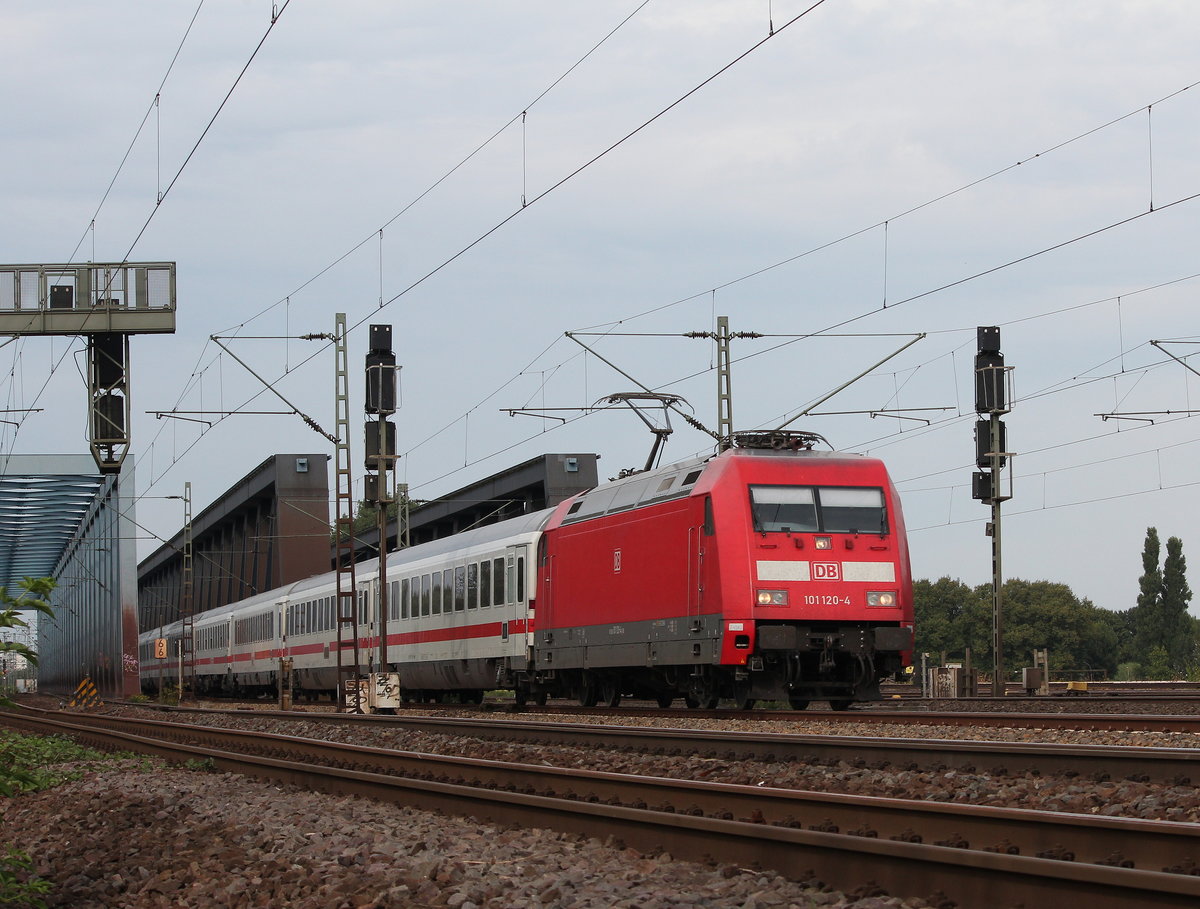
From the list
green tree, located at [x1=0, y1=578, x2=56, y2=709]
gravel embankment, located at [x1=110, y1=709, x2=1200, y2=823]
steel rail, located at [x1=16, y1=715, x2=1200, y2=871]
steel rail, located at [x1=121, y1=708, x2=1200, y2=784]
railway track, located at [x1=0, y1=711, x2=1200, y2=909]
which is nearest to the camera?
railway track, located at [x1=0, y1=711, x2=1200, y2=909]

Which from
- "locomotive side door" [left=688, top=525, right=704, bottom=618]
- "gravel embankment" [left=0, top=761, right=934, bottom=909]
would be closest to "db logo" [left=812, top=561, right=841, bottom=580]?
"locomotive side door" [left=688, top=525, right=704, bottom=618]

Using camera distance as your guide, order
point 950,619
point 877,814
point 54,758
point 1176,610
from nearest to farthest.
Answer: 1. point 877,814
2. point 54,758
3. point 1176,610
4. point 950,619

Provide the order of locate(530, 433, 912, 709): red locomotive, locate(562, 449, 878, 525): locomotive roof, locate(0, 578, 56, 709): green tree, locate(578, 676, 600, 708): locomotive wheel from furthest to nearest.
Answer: locate(578, 676, 600, 708): locomotive wheel < locate(562, 449, 878, 525): locomotive roof < locate(530, 433, 912, 709): red locomotive < locate(0, 578, 56, 709): green tree

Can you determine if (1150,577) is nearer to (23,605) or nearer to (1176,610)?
(1176,610)

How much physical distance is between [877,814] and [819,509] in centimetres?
1180

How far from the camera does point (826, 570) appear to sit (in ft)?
67.2

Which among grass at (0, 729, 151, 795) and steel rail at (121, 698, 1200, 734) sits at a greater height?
steel rail at (121, 698, 1200, 734)

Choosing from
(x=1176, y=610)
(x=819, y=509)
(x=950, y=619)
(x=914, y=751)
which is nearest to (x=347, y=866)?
(x=914, y=751)

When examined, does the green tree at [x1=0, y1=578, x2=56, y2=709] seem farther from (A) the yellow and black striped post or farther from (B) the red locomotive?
(A) the yellow and black striped post

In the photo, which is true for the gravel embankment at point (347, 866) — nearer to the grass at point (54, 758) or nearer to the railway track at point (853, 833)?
the railway track at point (853, 833)

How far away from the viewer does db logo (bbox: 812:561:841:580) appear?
2042 centimetres

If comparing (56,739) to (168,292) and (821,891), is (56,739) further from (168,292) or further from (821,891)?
(821,891)

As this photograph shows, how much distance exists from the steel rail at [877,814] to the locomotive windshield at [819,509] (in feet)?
23.8

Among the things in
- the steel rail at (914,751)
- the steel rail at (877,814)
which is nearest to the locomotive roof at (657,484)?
the steel rail at (914,751)
